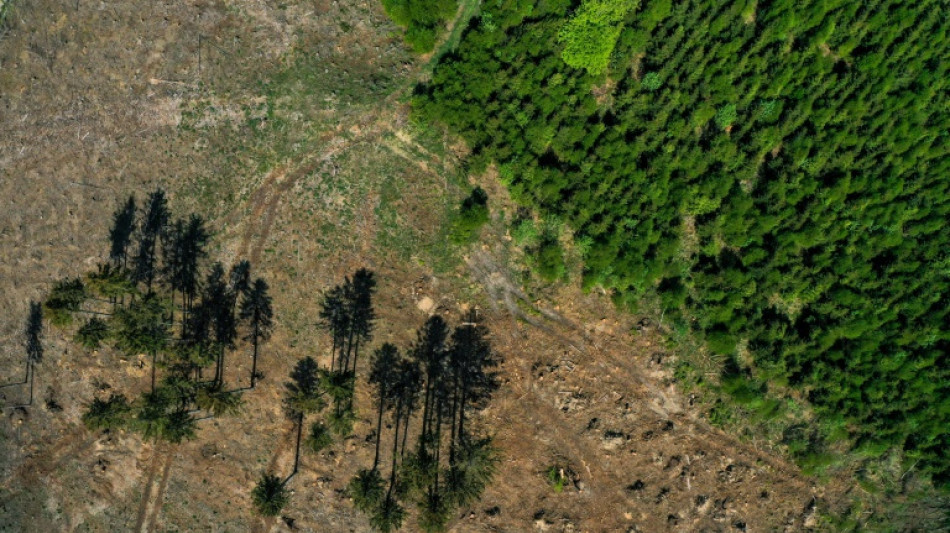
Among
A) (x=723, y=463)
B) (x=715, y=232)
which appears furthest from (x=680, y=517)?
(x=715, y=232)

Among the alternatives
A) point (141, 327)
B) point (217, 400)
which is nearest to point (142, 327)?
point (141, 327)

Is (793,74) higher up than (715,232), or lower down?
higher up

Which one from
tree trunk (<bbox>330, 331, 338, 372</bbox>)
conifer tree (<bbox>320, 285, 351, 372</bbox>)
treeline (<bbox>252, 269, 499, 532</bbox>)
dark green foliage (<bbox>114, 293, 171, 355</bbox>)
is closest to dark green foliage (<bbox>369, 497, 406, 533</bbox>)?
treeline (<bbox>252, 269, 499, 532</bbox>)

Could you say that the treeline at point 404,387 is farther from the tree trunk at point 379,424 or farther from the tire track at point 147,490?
the tire track at point 147,490

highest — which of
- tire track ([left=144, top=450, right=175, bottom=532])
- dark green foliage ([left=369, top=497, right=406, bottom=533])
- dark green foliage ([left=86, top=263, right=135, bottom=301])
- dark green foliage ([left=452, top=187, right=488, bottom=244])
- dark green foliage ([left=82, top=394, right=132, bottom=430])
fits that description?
dark green foliage ([left=452, top=187, right=488, bottom=244])

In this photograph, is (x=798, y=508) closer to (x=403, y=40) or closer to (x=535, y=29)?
(x=535, y=29)

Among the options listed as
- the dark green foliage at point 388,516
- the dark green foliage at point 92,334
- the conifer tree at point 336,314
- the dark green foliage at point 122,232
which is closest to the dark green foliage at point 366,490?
the dark green foliage at point 388,516

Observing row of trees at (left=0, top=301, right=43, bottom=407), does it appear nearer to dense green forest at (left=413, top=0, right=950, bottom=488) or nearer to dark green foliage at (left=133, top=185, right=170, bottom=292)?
dark green foliage at (left=133, top=185, right=170, bottom=292)
